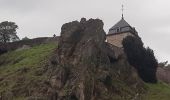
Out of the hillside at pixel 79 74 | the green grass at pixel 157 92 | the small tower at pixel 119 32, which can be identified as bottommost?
the green grass at pixel 157 92

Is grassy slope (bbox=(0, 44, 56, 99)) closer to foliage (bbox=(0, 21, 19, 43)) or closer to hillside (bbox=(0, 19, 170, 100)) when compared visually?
hillside (bbox=(0, 19, 170, 100))

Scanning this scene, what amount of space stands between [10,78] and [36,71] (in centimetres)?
304

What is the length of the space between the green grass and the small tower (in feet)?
39.1

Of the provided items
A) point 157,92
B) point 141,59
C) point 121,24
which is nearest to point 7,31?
point 121,24

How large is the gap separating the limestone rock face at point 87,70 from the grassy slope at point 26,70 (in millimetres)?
2287

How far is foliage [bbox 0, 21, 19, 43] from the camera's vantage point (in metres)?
92.2

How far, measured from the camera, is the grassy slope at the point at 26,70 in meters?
60.5

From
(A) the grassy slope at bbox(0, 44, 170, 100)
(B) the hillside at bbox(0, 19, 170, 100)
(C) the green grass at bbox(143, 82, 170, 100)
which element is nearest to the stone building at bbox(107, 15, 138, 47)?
(A) the grassy slope at bbox(0, 44, 170, 100)

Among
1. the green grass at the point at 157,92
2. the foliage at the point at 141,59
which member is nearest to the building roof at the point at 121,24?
the foliage at the point at 141,59

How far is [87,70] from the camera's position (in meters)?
57.4

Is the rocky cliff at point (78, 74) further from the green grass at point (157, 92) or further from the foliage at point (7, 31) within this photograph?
the foliage at point (7, 31)

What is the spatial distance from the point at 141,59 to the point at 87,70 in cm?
1819

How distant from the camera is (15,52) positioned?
7981 centimetres

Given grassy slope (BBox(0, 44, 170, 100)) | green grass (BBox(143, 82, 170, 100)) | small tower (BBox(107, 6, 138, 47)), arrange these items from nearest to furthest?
grassy slope (BBox(0, 44, 170, 100)) → green grass (BBox(143, 82, 170, 100)) → small tower (BBox(107, 6, 138, 47))
